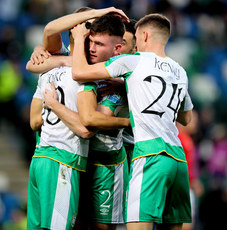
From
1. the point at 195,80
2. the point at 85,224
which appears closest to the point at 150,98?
the point at 85,224

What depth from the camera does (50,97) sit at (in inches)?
166

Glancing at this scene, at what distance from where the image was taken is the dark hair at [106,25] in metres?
4.26

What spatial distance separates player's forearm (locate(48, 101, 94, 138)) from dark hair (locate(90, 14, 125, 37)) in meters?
0.75

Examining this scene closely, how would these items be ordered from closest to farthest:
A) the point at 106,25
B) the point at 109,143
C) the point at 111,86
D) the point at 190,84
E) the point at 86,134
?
1. the point at 86,134
2. the point at 106,25
3. the point at 111,86
4. the point at 109,143
5. the point at 190,84

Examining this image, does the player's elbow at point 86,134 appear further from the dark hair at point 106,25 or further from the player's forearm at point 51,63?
the dark hair at point 106,25

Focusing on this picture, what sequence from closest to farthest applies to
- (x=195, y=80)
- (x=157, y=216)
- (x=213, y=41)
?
(x=157, y=216), (x=195, y=80), (x=213, y=41)

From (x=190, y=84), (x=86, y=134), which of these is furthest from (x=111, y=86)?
(x=190, y=84)

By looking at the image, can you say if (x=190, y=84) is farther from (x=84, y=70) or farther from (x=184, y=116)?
(x=84, y=70)

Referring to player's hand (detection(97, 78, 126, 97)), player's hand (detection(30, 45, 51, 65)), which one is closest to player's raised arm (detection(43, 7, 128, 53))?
player's hand (detection(30, 45, 51, 65))

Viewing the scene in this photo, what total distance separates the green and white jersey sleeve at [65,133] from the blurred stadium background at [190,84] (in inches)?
158

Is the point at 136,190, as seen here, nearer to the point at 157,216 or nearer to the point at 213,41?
the point at 157,216

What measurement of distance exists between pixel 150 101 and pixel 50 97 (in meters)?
0.90

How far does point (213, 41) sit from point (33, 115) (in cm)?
1097

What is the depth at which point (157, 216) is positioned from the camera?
12.8ft
